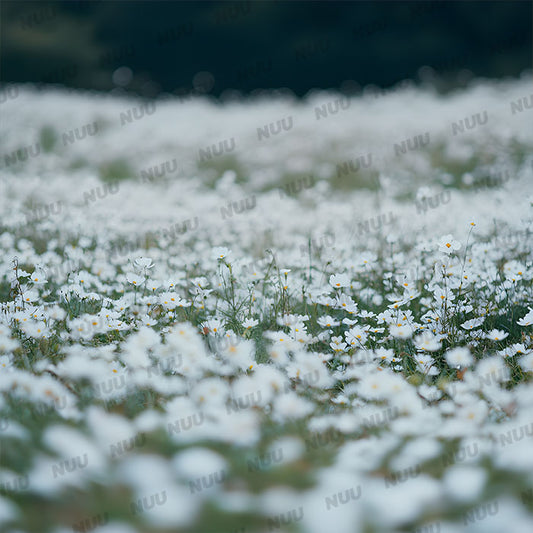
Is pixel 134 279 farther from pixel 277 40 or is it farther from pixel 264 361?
pixel 277 40

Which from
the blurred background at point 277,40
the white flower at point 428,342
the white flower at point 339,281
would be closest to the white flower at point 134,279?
the white flower at point 339,281

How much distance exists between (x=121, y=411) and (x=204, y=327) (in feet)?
3.05

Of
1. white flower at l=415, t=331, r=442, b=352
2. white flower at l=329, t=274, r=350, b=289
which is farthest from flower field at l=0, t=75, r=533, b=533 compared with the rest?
white flower at l=329, t=274, r=350, b=289

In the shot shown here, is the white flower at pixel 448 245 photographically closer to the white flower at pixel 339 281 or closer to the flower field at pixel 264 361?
the flower field at pixel 264 361

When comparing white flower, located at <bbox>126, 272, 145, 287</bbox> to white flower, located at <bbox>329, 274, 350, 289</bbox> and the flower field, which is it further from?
white flower, located at <bbox>329, 274, 350, 289</bbox>

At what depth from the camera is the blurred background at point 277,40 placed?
67.0ft

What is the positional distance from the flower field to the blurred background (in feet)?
49.1

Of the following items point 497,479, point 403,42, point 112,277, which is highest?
point 403,42

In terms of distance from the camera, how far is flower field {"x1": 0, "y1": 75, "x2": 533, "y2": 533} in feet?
4.89

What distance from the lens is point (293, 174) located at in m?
8.77

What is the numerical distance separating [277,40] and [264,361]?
68.5 ft

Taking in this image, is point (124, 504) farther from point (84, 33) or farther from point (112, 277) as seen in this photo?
point (84, 33)

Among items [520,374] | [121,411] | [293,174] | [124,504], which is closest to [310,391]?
[121,411]

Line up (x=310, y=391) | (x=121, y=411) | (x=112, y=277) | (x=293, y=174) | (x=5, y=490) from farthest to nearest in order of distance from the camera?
(x=293, y=174)
(x=112, y=277)
(x=310, y=391)
(x=121, y=411)
(x=5, y=490)
